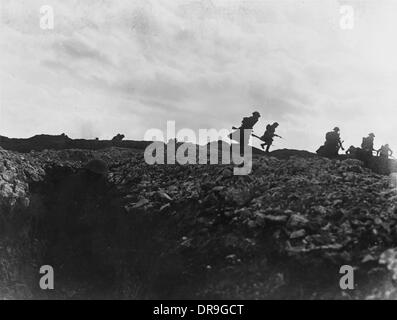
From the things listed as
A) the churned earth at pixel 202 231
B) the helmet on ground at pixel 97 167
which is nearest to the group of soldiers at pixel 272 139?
the churned earth at pixel 202 231

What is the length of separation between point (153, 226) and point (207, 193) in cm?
203

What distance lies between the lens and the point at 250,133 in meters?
19.2

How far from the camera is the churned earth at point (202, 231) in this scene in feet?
34.4

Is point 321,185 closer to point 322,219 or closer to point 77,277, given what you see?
point 322,219

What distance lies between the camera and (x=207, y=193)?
14125 mm

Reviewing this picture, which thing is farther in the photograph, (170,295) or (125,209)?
(125,209)

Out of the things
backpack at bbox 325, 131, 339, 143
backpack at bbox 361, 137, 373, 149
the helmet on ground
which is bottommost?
the helmet on ground

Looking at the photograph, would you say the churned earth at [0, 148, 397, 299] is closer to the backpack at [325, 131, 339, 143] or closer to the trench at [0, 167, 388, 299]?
the trench at [0, 167, 388, 299]

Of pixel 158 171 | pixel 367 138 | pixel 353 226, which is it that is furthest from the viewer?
pixel 367 138

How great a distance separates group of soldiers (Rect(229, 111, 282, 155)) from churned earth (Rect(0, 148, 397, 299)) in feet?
9.32

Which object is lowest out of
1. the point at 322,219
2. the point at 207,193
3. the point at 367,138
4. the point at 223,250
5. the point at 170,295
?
the point at 170,295

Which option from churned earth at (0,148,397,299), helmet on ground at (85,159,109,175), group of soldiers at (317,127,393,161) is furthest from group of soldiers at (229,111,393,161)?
helmet on ground at (85,159,109,175)

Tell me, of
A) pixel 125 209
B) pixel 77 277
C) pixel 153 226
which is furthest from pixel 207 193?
pixel 77 277

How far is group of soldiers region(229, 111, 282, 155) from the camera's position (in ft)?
62.7
